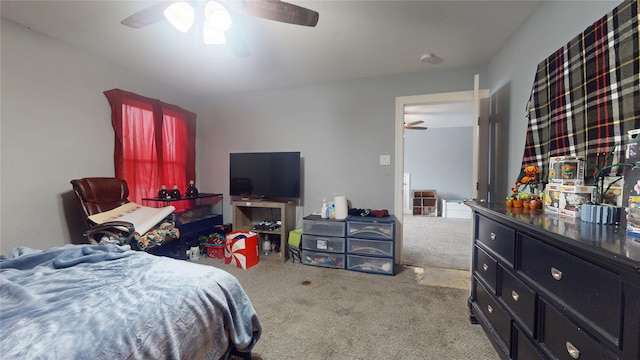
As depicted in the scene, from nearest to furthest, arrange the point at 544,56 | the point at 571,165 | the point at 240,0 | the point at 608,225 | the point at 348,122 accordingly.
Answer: the point at 608,225, the point at 571,165, the point at 240,0, the point at 544,56, the point at 348,122

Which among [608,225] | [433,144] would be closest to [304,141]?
[608,225]

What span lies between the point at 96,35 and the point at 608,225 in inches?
142

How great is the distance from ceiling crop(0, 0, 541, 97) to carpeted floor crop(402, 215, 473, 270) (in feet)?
7.48

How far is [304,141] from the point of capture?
337 centimetres

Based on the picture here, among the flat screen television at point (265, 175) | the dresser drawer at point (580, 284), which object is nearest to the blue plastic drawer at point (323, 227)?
the flat screen television at point (265, 175)

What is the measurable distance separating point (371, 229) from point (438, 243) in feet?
5.49

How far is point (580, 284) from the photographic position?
2.73 ft

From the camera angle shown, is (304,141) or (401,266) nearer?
(401,266)

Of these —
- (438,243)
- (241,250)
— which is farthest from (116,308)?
(438,243)

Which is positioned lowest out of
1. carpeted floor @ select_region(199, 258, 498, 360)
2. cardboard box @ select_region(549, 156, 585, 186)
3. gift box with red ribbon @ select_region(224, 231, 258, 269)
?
carpeted floor @ select_region(199, 258, 498, 360)

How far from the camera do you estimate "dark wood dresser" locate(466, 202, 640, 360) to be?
69cm

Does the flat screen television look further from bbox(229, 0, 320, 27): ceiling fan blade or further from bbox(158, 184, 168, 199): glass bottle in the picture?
bbox(229, 0, 320, 27): ceiling fan blade

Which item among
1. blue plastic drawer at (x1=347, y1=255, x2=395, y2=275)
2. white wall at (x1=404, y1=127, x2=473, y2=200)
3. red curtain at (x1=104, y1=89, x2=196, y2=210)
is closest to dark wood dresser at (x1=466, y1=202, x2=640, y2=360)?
blue plastic drawer at (x1=347, y1=255, x2=395, y2=275)

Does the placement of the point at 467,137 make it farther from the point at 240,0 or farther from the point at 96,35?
the point at 96,35
